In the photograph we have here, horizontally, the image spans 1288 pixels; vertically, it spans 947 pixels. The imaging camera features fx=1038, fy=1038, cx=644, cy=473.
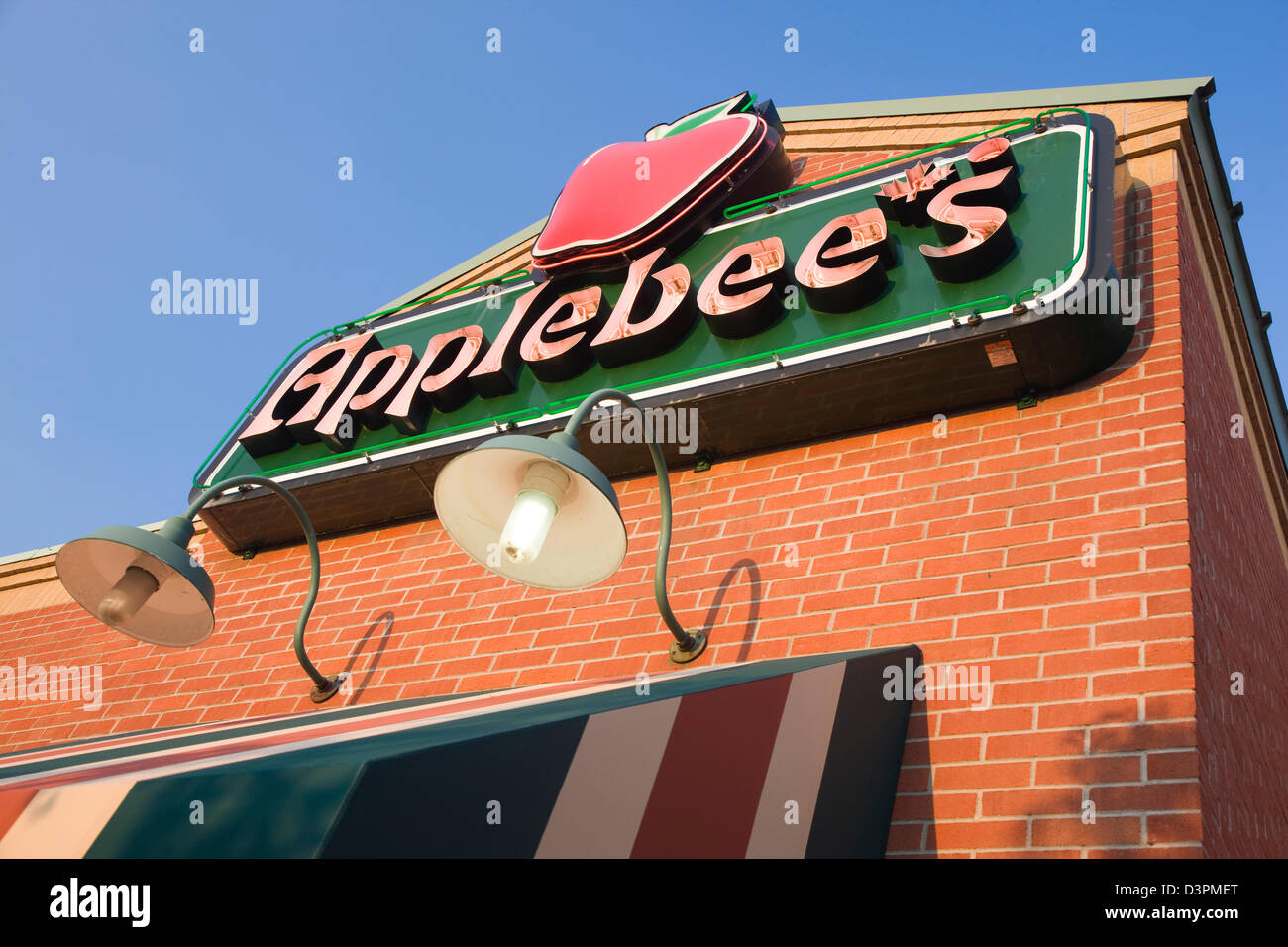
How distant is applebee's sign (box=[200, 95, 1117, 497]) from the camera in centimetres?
511

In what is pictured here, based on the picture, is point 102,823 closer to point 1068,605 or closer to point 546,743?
point 546,743

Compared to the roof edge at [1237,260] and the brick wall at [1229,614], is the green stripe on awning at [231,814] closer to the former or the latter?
the brick wall at [1229,614]

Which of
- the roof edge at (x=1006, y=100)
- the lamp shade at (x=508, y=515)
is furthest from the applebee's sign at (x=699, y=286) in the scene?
the lamp shade at (x=508, y=515)

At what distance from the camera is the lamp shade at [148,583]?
14.7 feet

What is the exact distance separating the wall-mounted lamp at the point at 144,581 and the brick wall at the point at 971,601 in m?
1.08

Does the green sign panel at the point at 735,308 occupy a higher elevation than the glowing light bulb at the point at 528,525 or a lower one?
higher

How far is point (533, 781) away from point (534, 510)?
5.22 feet

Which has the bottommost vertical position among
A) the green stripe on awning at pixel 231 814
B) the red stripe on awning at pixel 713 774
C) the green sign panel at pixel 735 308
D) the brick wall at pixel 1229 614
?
the green stripe on awning at pixel 231 814

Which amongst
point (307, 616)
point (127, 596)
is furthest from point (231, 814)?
point (307, 616)

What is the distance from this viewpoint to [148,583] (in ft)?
15.4

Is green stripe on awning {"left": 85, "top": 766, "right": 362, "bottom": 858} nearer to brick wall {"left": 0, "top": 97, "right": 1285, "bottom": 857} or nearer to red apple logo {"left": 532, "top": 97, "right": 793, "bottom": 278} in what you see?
brick wall {"left": 0, "top": 97, "right": 1285, "bottom": 857}

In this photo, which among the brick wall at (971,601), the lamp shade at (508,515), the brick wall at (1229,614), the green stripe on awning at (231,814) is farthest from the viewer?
the lamp shade at (508,515)

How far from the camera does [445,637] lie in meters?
5.64

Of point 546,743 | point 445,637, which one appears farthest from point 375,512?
point 546,743
